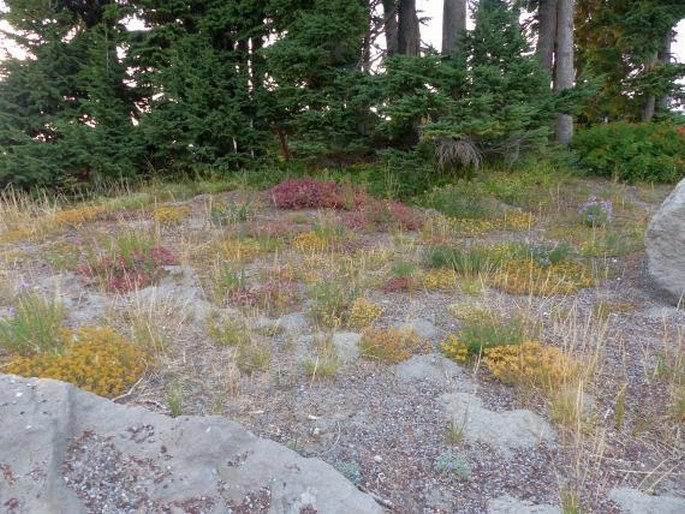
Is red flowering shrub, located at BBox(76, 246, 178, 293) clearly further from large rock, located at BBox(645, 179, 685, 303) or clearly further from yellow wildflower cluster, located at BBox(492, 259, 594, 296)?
large rock, located at BBox(645, 179, 685, 303)

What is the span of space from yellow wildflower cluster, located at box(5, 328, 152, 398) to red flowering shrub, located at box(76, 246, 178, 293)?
1450mm

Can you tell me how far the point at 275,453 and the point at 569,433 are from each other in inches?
66.7

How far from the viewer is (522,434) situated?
9.52ft

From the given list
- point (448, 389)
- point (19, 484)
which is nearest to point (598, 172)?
point (448, 389)

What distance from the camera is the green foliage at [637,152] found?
10.6 m

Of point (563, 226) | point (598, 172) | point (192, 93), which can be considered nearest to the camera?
point (563, 226)

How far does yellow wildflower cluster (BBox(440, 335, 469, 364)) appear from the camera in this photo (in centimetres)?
366

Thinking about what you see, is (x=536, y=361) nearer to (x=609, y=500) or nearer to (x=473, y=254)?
(x=609, y=500)

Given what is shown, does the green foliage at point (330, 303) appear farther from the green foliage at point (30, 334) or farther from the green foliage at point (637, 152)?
the green foliage at point (637, 152)

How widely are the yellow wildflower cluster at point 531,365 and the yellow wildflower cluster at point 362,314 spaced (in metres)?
1.00

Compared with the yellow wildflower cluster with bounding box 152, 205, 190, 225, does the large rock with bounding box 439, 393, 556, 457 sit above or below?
below

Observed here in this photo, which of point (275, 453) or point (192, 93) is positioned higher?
point (192, 93)

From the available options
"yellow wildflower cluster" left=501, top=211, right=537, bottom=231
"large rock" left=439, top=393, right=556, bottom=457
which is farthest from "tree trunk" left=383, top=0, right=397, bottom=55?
"large rock" left=439, top=393, right=556, bottom=457

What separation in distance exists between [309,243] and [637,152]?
8380mm
